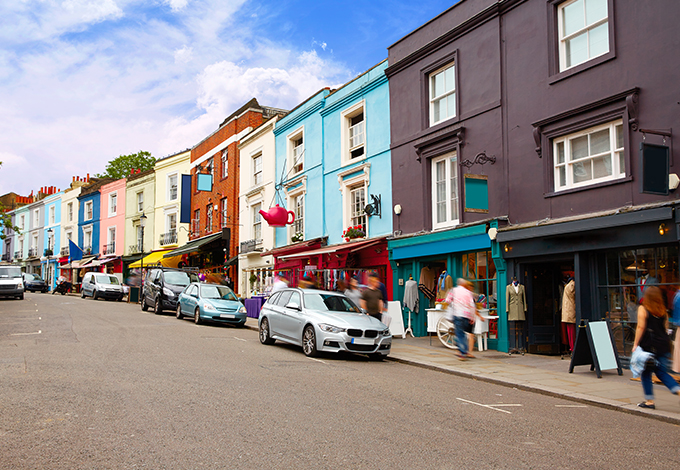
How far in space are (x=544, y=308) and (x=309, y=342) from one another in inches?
221

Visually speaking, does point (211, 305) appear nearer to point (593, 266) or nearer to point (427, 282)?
point (427, 282)

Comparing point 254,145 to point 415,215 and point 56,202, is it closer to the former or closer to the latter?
point 415,215

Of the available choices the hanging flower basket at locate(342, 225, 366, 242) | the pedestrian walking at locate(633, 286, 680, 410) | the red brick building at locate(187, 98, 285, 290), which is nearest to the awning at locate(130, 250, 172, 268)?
the red brick building at locate(187, 98, 285, 290)

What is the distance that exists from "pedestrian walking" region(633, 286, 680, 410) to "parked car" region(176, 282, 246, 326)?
13.3m

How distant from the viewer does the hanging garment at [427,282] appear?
16422 millimetres

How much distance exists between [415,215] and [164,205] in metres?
25.6

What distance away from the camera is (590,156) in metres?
11.6

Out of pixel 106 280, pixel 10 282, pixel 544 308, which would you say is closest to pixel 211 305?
pixel 544 308

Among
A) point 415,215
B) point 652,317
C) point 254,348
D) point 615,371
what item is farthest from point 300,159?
point 652,317

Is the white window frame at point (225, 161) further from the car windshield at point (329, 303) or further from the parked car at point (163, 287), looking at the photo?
the car windshield at point (329, 303)

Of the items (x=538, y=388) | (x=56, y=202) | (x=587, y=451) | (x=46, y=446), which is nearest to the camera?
(x=46, y=446)

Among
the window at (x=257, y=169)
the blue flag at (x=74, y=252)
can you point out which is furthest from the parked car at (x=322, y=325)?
the blue flag at (x=74, y=252)

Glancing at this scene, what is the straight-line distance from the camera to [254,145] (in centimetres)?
2802

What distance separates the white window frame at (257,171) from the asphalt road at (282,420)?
17250 millimetres
